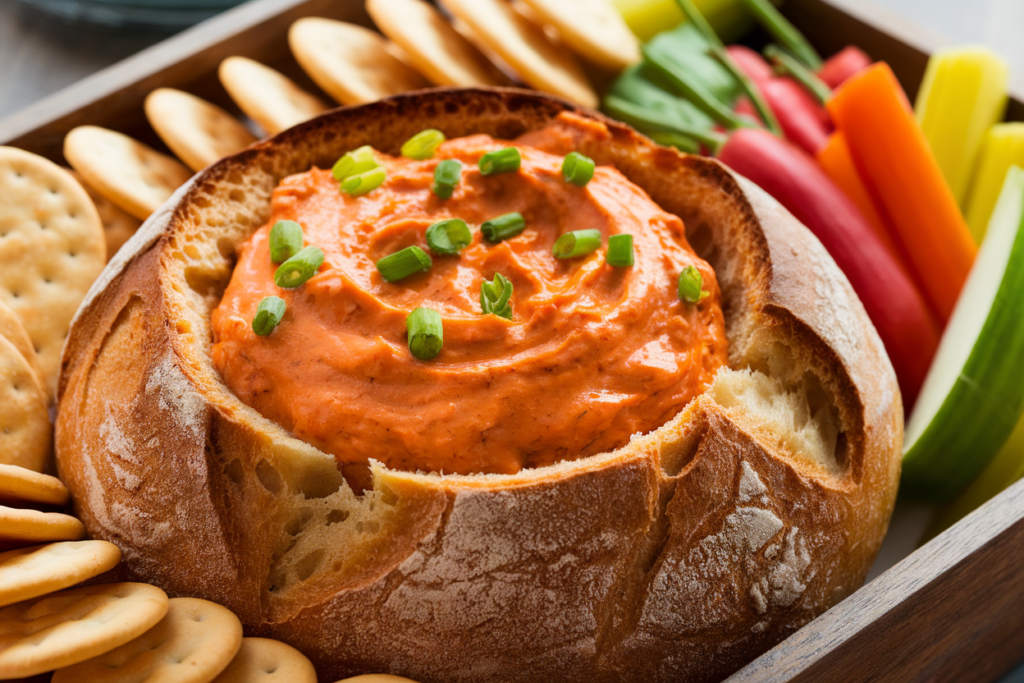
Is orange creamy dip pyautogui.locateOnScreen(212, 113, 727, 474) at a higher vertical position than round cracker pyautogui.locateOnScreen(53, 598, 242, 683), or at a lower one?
higher

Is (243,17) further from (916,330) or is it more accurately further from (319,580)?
(916,330)

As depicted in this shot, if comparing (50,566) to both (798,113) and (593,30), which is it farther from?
(798,113)

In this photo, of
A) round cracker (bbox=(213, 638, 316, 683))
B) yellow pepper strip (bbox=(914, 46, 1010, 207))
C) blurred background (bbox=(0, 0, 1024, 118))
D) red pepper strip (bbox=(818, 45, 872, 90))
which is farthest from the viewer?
blurred background (bbox=(0, 0, 1024, 118))

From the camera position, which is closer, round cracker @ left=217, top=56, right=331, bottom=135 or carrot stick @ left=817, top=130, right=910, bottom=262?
round cracker @ left=217, top=56, right=331, bottom=135

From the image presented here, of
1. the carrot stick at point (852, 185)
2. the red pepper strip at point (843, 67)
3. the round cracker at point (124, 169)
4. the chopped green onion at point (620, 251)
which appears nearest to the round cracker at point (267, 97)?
the round cracker at point (124, 169)

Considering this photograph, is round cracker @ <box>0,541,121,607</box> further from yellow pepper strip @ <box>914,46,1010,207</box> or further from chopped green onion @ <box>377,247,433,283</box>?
yellow pepper strip @ <box>914,46,1010,207</box>

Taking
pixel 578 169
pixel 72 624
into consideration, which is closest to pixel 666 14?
pixel 578 169

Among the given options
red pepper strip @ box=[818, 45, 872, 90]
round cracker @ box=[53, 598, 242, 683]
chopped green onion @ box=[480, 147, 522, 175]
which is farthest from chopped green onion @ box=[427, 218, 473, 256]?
red pepper strip @ box=[818, 45, 872, 90]

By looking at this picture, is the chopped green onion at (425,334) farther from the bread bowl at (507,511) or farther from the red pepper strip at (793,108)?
the red pepper strip at (793,108)
